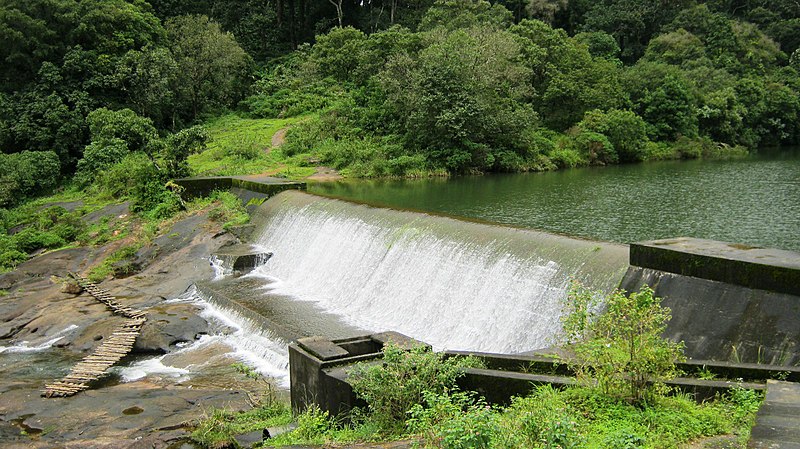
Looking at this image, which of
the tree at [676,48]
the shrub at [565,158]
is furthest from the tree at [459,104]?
the tree at [676,48]

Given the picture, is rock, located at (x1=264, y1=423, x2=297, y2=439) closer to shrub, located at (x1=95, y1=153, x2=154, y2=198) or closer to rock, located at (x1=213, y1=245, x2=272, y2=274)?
rock, located at (x1=213, y1=245, x2=272, y2=274)

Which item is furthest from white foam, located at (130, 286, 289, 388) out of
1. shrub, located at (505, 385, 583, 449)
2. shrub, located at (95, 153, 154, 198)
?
shrub, located at (95, 153, 154, 198)

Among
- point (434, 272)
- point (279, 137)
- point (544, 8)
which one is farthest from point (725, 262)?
point (544, 8)

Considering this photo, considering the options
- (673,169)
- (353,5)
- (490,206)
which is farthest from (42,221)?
(353,5)

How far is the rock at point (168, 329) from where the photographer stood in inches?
452

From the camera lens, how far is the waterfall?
9.41 m

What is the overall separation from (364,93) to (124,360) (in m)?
24.5

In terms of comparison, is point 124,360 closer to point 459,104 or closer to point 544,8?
point 459,104

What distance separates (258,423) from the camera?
742 cm

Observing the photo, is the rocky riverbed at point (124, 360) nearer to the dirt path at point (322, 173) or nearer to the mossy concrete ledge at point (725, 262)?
the mossy concrete ledge at point (725, 262)

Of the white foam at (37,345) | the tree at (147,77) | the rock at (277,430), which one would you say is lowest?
the white foam at (37,345)

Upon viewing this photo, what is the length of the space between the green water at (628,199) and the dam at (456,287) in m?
2.18

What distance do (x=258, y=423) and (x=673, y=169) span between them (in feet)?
82.8

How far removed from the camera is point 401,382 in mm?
5762
